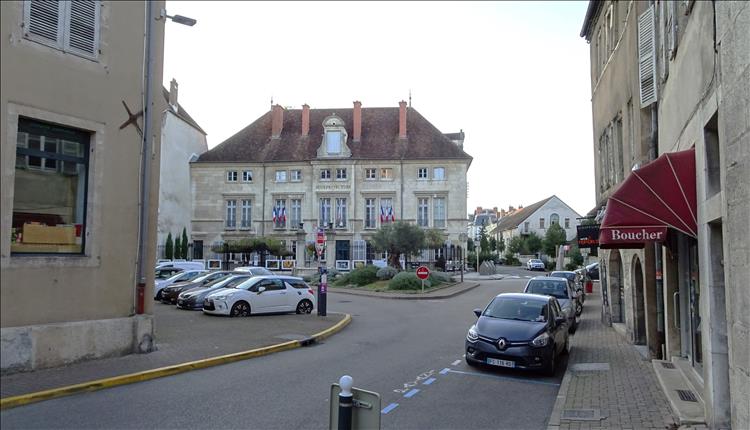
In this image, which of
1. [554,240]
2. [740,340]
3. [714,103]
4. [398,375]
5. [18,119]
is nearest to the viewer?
[740,340]

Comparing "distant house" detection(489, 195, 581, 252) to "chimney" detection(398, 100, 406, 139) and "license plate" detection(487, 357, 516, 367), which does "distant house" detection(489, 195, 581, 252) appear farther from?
"license plate" detection(487, 357, 516, 367)

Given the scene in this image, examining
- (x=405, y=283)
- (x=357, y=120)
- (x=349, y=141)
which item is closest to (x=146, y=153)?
(x=405, y=283)

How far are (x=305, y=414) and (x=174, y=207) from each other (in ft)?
164

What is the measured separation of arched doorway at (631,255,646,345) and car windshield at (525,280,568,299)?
4184mm

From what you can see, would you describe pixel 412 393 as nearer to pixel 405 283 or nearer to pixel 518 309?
pixel 518 309

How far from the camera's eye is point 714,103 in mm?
Result: 6477

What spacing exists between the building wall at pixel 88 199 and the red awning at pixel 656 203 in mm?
8976

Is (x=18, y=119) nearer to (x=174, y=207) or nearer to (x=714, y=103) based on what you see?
(x=714, y=103)

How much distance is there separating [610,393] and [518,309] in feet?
10.8

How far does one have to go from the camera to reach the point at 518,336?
11211 millimetres

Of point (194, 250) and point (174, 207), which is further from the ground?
point (174, 207)

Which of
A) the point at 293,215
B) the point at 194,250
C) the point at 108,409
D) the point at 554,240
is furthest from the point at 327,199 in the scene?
the point at 108,409

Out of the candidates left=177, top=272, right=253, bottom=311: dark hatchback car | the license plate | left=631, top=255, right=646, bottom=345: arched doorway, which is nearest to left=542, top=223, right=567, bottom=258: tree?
left=177, top=272, right=253, bottom=311: dark hatchback car

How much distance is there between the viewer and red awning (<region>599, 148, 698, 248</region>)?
795 cm
